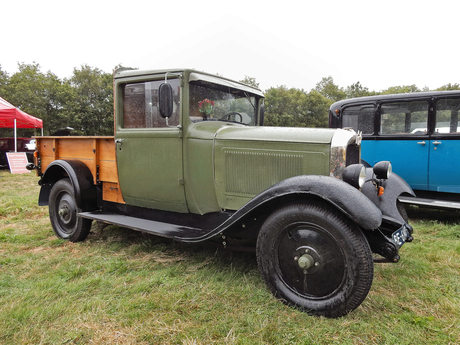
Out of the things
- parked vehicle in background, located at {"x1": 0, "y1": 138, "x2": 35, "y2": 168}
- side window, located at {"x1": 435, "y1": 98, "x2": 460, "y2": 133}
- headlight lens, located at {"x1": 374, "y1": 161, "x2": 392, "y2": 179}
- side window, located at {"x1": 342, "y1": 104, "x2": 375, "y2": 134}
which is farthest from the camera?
parked vehicle in background, located at {"x1": 0, "y1": 138, "x2": 35, "y2": 168}

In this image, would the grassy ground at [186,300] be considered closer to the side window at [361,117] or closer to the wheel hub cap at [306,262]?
the wheel hub cap at [306,262]

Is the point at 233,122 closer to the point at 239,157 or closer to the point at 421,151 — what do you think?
the point at 239,157

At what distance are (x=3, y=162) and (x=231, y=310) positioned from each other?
14.5 m

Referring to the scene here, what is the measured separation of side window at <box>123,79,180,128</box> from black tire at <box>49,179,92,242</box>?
1.36 metres

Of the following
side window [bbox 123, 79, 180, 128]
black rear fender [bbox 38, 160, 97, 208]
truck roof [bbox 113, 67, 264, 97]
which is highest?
truck roof [bbox 113, 67, 264, 97]

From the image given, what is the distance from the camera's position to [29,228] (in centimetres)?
476

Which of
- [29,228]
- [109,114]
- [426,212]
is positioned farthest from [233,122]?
[109,114]

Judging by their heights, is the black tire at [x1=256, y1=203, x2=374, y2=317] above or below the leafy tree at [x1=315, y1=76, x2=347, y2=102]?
below

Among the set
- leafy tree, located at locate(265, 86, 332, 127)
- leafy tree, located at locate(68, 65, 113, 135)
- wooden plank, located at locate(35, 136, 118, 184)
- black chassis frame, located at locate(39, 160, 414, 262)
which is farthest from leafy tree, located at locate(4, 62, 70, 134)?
black chassis frame, located at locate(39, 160, 414, 262)

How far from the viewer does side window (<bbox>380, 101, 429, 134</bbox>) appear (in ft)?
18.3

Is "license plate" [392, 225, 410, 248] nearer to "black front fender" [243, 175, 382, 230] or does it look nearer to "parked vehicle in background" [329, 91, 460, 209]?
"black front fender" [243, 175, 382, 230]

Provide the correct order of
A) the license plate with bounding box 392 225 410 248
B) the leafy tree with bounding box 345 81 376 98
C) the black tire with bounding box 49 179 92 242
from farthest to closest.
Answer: the leafy tree with bounding box 345 81 376 98
the black tire with bounding box 49 179 92 242
the license plate with bounding box 392 225 410 248

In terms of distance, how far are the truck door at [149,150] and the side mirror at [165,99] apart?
0.19m

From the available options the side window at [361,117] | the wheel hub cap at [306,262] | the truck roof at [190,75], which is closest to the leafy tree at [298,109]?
the side window at [361,117]
